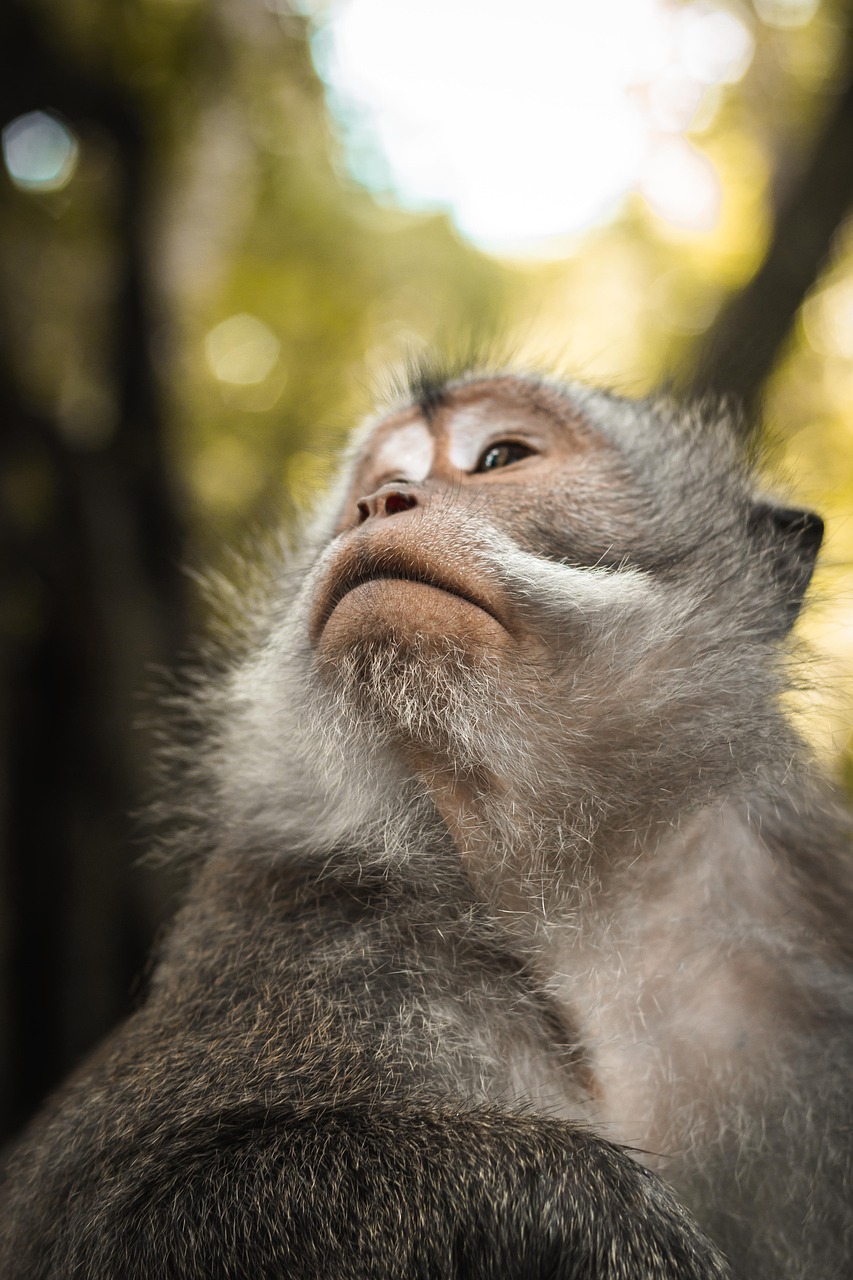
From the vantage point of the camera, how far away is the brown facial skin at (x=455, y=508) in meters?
2.40

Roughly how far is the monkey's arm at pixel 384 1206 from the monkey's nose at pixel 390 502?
53.1 inches

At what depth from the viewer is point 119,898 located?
686cm

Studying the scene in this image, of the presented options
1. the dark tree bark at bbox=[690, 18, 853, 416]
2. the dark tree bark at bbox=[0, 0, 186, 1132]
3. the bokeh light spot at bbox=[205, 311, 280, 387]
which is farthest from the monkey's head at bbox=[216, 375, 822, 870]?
the bokeh light spot at bbox=[205, 311, 280, 387]

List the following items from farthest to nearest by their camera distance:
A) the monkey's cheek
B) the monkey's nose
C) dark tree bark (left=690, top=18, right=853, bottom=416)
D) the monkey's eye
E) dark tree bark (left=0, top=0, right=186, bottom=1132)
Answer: dark tree bark (left=0, top=0, right=186, bottom=1132) < dark tree bark (left=690, top=18, right=853, bottom=416) < the monkey's eye < the monkey's nose < the monkey's cheek

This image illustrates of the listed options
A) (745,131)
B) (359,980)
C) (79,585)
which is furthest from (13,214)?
(359,980)

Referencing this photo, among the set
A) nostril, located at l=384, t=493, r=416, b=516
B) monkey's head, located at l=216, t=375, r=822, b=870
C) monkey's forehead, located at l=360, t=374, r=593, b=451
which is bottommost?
monkey's head, located at l=216, t=375, r=822, b=870

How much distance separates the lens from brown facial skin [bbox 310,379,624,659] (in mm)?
2396

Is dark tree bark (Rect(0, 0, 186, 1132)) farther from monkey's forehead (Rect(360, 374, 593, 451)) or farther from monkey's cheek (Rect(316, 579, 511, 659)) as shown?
monkey's cheek (Rect(316, 579, 511, 659))

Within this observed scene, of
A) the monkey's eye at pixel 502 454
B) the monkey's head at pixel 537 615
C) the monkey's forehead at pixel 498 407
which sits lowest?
the monkey's head at pixel 537 615

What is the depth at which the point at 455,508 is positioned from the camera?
2553mm

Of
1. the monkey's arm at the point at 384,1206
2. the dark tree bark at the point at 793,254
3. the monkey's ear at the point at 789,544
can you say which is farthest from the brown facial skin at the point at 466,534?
the dark tree bark at the point at 793,254

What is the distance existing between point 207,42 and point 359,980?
692 cm

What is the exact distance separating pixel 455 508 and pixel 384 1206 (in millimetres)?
1513

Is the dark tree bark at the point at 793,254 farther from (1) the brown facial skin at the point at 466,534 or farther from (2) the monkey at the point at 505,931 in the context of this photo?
(2) the monkey at the point at 505,931
